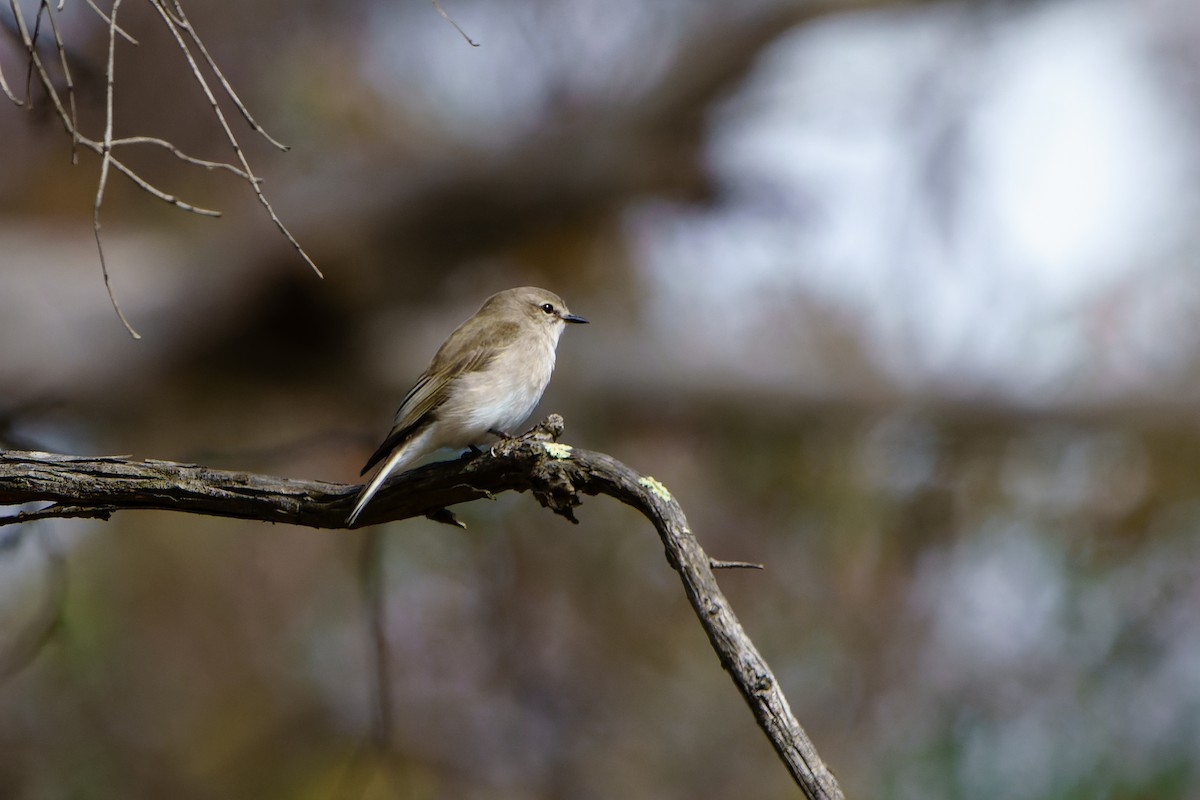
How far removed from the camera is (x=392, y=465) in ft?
11.8

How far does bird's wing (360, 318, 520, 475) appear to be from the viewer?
427cm

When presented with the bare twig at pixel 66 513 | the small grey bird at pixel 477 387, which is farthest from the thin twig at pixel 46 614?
the small grey bird at pixel 477 387

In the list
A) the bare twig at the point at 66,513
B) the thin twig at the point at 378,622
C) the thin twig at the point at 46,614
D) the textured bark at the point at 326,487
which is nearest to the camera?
the textured bark at the point at 326,487

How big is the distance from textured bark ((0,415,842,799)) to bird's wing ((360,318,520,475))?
2.55 ft

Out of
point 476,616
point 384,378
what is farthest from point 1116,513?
point 384,378

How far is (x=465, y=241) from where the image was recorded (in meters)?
11.8

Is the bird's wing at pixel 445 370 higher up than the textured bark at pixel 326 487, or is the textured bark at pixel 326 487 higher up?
the bird's wing at pixel 445 370

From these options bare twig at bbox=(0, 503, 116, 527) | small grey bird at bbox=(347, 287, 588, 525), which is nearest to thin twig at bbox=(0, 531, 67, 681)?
bare twig at bbox=(0, 503, 116, 527)

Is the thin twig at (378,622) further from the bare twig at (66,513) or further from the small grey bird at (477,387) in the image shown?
the bare twig at (66,513)

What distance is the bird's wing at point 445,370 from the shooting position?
427cm

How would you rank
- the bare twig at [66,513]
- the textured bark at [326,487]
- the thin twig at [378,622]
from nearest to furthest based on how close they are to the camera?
the textured bark at [326,487] < the bare twig at [66,513] < the thin twig at [378,622]

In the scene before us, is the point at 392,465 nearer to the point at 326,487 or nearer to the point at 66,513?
the point at 326,487

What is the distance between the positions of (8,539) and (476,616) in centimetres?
704

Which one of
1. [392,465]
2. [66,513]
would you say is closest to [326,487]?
[392,465]
